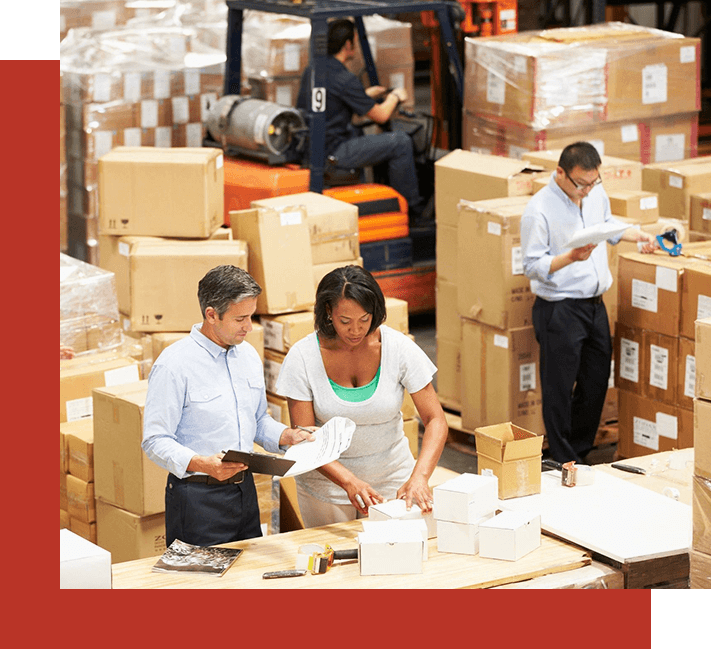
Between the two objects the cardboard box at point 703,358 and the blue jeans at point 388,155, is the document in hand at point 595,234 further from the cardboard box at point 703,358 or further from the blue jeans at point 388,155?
the blue jeans at point 388,155

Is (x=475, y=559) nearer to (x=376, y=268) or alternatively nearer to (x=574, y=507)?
(x=574, y=507)

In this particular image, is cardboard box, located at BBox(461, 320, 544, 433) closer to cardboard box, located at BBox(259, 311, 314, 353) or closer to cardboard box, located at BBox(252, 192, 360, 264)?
cardboard box, located at BBox(252, 192, 360, 264)

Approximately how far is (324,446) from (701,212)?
14.0 ft

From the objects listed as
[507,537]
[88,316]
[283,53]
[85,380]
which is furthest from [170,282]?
[283,53]

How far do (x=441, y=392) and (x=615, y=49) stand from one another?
2674mm

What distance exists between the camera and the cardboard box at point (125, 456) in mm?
5031

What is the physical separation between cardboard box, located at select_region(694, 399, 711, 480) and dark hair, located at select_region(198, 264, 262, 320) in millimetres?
1389

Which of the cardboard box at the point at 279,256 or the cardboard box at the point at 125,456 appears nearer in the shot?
the cardboard box at the point at 125,456

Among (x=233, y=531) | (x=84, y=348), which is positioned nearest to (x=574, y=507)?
(x=233, y=531)

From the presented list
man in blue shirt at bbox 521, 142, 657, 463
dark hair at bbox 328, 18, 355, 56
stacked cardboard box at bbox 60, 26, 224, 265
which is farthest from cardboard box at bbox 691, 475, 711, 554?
stacked cardboard box at bbox 60, 26, 224, 265

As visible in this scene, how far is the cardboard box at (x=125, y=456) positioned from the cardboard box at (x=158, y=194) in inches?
67.8

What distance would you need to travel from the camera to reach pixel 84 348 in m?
6.52

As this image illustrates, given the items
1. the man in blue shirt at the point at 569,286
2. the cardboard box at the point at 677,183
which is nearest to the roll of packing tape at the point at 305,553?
the man in blue shirt at the point at 569,286

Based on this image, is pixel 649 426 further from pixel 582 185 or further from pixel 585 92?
pixel 585 92
